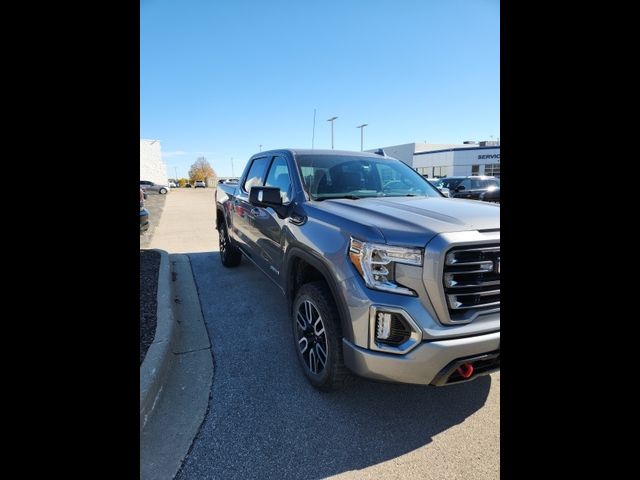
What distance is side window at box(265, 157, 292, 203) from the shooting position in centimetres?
333

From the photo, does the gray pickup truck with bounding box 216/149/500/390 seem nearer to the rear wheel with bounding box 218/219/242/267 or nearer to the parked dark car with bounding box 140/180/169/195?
the rear wheel with bounding box 218/219/242/267

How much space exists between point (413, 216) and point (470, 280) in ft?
1.80

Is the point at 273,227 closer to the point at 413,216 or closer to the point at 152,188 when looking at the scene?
the point at 413,216

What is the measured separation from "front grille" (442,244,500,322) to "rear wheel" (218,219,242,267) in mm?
4436

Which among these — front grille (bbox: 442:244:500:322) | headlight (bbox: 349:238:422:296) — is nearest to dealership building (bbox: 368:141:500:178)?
front grille (bbox: 442:244:500:322)

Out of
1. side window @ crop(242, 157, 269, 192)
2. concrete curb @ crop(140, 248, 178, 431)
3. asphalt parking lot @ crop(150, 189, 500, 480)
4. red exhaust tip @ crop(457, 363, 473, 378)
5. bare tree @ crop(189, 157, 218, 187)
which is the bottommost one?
asphalt parking lot @ crop(150, 189, 500, 480)

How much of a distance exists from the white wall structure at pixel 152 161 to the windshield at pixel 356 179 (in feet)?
179

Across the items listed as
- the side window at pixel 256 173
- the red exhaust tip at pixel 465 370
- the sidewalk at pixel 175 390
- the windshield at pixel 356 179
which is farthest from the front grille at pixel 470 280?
the side window at pixel 256 173

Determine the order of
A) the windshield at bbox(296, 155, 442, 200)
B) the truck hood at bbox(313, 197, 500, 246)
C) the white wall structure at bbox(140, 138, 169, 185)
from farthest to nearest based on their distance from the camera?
the white wall structure at bbox(140, 138, 169, 185) → the windshield at bbox(296, 155, 442, 200) → the truck hood at bbox(313, 197, 500, 246)
